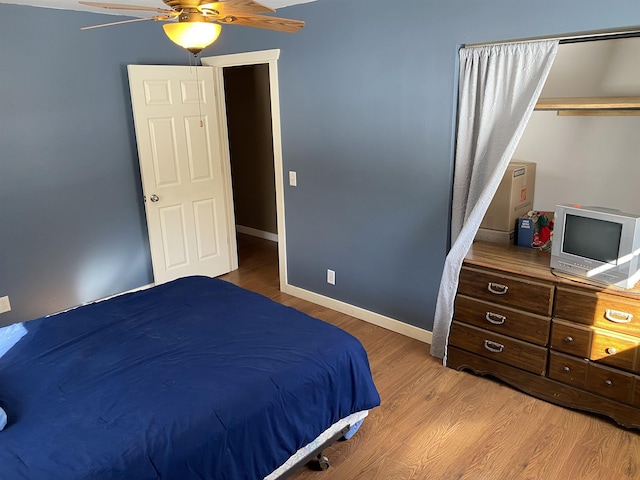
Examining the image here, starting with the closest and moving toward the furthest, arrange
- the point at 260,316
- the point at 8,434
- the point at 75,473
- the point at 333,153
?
the point at 75,473
the point at 8,434
the point at 260,316
the point at 333,153

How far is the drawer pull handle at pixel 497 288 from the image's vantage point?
279 cm

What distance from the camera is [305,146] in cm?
389

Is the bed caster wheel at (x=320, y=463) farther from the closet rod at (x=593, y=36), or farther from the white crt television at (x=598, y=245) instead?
the closet rod at (x=593, y=36)

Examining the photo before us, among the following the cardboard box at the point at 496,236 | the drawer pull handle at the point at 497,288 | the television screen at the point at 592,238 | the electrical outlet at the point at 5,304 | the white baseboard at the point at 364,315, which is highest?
the television screen at the point at 592,238

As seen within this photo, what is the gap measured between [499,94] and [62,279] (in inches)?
136

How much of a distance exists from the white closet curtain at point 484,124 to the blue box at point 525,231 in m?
0.34

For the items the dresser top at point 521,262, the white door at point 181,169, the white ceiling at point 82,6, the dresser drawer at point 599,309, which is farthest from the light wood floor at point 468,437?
the white ceiling at point 82,6

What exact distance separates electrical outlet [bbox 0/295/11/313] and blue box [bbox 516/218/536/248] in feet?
11.9

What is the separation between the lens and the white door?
A: 4043mm

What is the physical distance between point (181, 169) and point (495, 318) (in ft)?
9.48

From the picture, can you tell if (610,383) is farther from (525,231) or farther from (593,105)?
(593,105)

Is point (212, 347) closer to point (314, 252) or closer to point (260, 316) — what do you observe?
point (260, 316)

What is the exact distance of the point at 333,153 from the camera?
3707 millimetres

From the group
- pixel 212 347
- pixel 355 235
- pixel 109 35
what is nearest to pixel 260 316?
pixel 212 347
